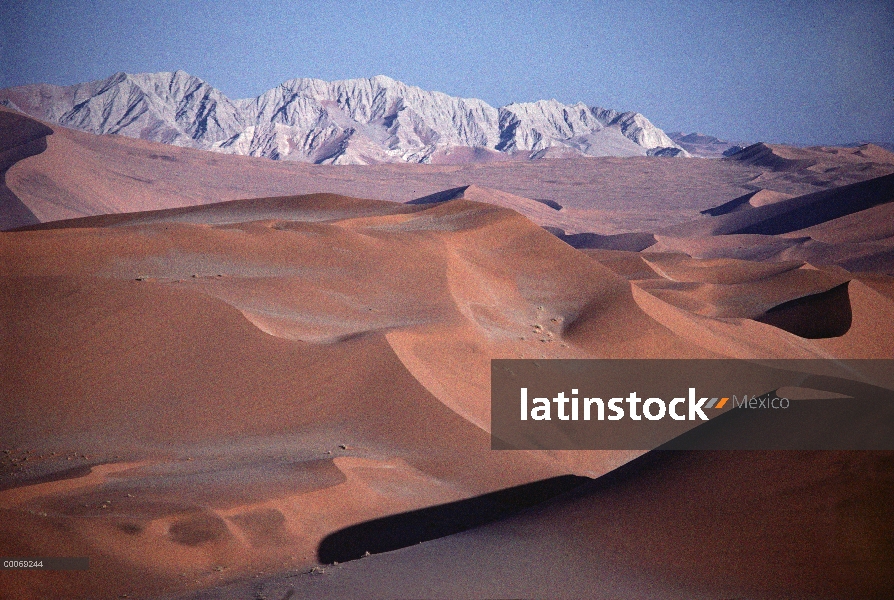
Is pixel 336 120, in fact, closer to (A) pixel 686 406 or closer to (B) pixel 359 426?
(A) pixel 686 406

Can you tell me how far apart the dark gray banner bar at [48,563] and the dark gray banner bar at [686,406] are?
17.3 feet

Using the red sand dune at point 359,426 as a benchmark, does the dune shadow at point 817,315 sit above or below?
below

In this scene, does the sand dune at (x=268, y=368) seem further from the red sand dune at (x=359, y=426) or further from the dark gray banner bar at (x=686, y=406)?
the dark gray banner bar at (x=686, y=406)

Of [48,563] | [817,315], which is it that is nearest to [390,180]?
[817,315]

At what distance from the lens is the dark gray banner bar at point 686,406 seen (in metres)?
6.73

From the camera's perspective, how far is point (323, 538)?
734cm

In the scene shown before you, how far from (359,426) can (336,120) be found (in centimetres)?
13021

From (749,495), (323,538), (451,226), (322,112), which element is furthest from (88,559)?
(322,112)

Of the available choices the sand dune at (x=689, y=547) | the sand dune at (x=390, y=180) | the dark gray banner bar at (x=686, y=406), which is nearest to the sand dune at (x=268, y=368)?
the dark gray banner bar at (x=686, y=406)

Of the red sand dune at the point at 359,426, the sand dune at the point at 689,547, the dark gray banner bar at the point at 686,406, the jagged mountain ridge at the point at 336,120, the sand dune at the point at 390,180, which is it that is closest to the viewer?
the sand dune at the point at 689,547

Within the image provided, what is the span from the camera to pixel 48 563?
6.02m

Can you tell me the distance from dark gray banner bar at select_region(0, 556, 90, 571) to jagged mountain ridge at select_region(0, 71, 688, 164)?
99.1 metres

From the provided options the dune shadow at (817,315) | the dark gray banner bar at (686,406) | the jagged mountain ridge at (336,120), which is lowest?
the dune shadow at (817,315)

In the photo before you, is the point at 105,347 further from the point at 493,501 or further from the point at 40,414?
the point at 493,501
